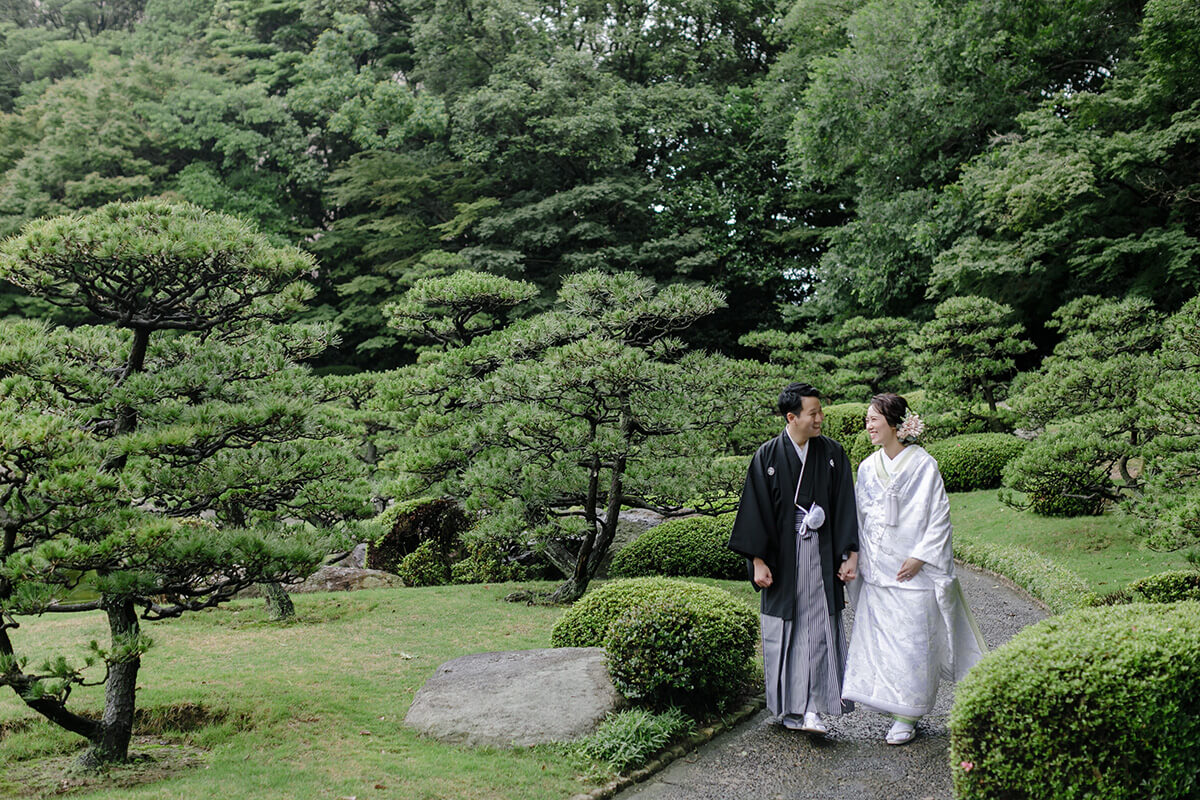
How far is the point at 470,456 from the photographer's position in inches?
343

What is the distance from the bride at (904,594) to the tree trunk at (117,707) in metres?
3.91

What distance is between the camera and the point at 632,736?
4.50 metres

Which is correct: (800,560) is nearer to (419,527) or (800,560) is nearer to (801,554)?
(801,554)

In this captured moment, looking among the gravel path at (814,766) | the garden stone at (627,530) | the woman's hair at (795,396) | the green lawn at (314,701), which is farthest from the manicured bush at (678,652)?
the garden stone at (627,530)

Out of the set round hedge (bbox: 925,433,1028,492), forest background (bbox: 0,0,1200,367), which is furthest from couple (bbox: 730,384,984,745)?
forest background (bbox: 0,0,1200,367)

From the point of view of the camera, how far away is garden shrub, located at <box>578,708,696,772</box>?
172 inches

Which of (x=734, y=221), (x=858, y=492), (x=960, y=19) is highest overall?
(x=960, y=19)

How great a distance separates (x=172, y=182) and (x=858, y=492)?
23927 millimetres

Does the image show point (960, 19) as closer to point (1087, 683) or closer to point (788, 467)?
point (788, 467)

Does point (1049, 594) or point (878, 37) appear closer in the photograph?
point (1049, 594)

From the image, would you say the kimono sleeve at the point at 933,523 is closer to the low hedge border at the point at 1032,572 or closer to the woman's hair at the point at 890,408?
the woman's hair at the point at 890,408

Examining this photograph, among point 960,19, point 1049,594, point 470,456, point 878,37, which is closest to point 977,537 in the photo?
point 1049,594

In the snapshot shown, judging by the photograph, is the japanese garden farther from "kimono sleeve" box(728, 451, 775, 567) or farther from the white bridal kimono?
"kimono sleeve" box(728, 451, 775, 567)

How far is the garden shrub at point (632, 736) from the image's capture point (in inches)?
172
